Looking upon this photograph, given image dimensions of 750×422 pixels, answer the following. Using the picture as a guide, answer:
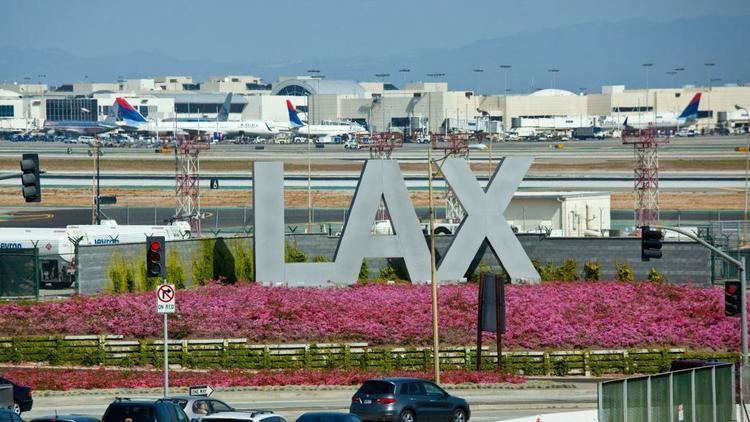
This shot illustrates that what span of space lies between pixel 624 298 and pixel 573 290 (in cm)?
215

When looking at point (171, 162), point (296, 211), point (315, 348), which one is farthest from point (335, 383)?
point (171, 162)

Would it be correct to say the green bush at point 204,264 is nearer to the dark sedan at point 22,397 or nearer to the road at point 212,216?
the dark sedan at point 22,397

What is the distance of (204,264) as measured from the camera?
58.2 m

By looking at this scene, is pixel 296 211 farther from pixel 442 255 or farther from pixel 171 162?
pixel 171 162

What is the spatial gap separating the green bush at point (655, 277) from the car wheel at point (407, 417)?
27.7 meters

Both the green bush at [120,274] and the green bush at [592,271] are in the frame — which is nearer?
the green bush at [120,274]

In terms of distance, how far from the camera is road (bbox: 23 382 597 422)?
37.6 metres

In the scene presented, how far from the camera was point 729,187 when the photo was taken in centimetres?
11831

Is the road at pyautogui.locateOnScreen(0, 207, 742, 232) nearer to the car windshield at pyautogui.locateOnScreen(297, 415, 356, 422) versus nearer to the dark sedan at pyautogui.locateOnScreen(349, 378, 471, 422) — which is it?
the dark sedan at pyautogui.locateOnScreen(349, 378, 471, 422)

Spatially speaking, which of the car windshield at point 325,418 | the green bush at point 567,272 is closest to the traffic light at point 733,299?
the car windshield at point 325,418

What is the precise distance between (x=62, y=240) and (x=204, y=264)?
873 centimetres

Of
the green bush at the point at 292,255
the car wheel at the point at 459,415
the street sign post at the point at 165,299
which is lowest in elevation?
the car wheel at the point at 459,415

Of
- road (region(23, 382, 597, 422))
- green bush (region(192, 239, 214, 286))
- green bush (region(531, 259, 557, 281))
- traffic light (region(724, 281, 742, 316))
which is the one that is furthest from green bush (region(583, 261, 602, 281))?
traffic light (region(724, 281, 742, 316))

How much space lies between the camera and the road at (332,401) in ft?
123
